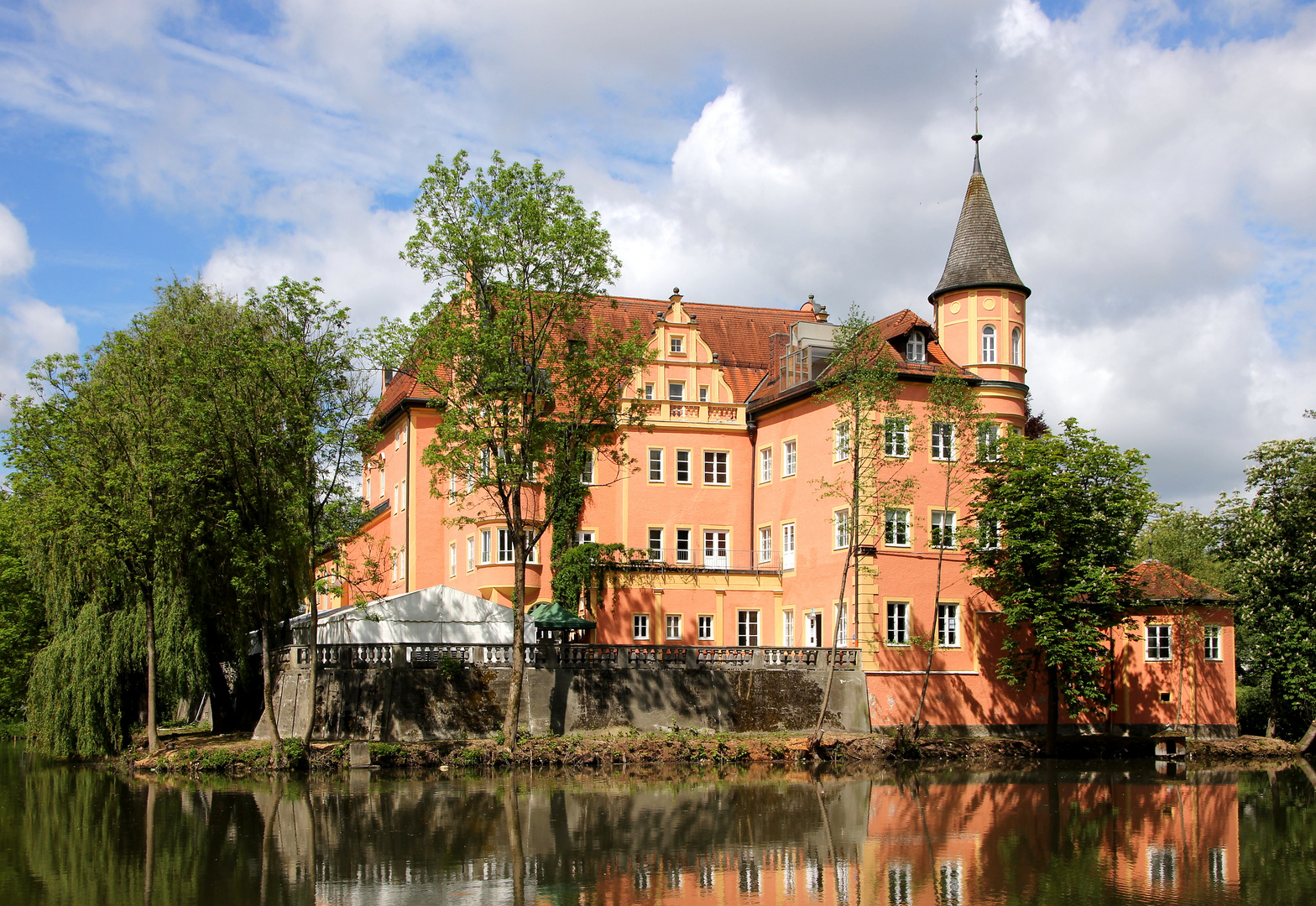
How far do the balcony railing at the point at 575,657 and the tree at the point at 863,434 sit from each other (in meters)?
1.08

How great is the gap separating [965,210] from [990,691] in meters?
16.5

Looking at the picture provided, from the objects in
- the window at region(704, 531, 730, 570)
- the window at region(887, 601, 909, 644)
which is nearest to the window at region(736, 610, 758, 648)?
the window at region(704, 531, 730, 570)

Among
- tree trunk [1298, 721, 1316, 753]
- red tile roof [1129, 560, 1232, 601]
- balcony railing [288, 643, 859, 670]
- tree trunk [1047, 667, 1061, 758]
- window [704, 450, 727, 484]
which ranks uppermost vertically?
window [704, 450, 727, 484]

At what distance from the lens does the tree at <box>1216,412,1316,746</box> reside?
121ft

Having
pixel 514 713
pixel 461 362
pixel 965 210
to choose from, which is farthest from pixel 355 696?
pixel 965 210

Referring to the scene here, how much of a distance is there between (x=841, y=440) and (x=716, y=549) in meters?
8.22

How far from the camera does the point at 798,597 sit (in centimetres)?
4050

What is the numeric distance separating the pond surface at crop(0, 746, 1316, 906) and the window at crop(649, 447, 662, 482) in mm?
16113

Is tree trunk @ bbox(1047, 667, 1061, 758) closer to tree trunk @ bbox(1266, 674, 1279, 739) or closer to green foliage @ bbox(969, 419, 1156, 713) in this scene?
green foliage @ bbox(969, 419, 1156, 713)

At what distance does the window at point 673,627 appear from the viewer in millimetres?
40281

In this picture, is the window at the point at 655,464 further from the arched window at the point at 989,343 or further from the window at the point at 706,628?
the arched window at the point at 989,343

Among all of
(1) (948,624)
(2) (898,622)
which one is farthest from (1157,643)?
(2) (898,622)

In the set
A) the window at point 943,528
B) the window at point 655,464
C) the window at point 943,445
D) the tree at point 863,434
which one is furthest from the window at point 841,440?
the window at point 655,464

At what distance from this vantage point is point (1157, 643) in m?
39.0
